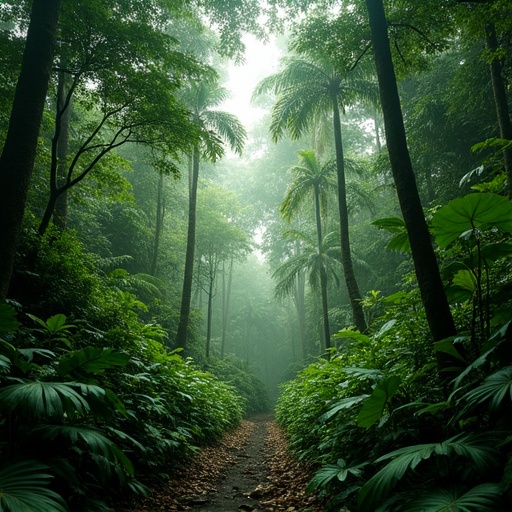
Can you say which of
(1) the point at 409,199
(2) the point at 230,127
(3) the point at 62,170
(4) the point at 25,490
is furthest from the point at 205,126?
(4) the point at 25,490

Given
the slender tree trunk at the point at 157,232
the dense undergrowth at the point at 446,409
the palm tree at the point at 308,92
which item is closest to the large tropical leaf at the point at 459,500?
the dense undergrowth at the point at 446,409

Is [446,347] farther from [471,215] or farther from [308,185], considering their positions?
[308,185]

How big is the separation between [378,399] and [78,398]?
1.86 meters

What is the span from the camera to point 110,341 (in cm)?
483

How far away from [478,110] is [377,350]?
898 centimetres

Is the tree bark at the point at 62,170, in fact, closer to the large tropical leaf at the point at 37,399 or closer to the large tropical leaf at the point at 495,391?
the large tropical leaf at the point at 37,399

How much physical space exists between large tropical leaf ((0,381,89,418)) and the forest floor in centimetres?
140

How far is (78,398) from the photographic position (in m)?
1.98

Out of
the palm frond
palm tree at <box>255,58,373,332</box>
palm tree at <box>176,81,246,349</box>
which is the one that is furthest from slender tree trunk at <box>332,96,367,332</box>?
palm tree at <box>176,81,246,349</box>

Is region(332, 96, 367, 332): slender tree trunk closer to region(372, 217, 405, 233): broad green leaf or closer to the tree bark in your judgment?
region(372, 217, 405, 233): broad green leaf

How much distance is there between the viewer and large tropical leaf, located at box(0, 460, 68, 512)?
1521mm

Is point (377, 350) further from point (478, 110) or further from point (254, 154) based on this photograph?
point (254, 154)

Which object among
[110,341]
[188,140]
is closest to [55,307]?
[110,341]

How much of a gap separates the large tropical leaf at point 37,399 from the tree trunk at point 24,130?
1805 mm
